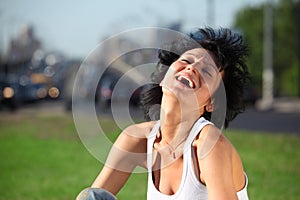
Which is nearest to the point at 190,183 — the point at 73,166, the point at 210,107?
the point at 210,107

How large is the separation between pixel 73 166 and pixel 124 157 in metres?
6.67

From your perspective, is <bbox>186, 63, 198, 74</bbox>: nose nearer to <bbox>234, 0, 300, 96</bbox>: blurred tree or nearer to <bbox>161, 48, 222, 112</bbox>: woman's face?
<bbox>161, 48, 222, 112</bbox>: woman's face

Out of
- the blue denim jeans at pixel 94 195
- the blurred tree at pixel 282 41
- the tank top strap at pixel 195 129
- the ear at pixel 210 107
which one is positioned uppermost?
the ear at pixel 210 107

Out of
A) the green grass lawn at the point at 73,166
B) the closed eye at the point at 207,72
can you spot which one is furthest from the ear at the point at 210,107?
the green grass lawn at the point at 73,166

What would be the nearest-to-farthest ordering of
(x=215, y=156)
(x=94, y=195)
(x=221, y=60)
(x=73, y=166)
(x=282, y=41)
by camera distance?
(x=94, y=195)
(x=215, y=156)
(x=221, y=60)
(x=73, y=166)
(x=282, y=41)

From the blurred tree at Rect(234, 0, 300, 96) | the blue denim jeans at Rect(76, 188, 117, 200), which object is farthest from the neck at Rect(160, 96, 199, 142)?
the blurred tree at Rect(234, 0, 300, 96)

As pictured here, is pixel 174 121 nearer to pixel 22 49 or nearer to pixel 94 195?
pixel 94 195

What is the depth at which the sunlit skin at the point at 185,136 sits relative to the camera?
218 cm

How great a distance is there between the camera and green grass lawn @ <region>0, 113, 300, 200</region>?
6906mm

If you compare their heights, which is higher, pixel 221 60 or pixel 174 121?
pixel 221 60

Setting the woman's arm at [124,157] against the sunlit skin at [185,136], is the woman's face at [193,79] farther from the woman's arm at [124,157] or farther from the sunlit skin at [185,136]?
the woman's arm at [124,157]

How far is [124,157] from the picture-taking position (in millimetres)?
2547

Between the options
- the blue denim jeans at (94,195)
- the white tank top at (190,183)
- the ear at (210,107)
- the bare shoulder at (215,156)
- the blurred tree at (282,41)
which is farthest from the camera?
the blurred tree at (282,41)

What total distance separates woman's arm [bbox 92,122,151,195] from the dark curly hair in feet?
0.60
